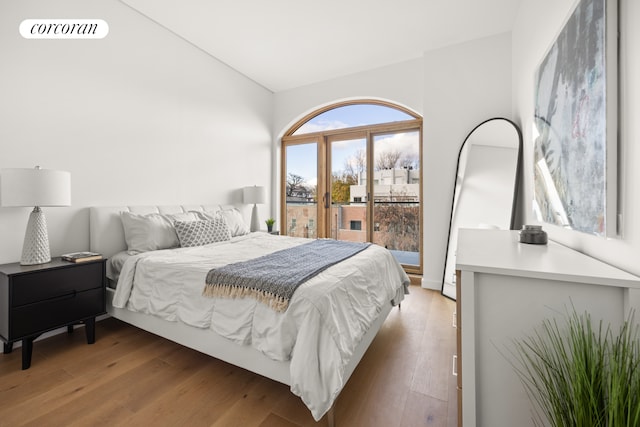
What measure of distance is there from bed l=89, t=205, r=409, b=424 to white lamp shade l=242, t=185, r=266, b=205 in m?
1.12

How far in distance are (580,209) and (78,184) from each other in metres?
3.48

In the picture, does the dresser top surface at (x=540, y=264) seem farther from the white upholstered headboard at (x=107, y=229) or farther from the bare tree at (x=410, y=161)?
the white upholstered headboard at (x=107, y=229)

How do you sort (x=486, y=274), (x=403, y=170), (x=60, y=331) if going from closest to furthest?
(x=486, y=274) → (x=60, y=331) → (x=403, y=170)

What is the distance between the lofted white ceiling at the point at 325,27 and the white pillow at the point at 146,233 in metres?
2.10

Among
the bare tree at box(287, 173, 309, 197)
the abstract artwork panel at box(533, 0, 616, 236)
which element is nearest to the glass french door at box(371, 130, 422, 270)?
the bare tree at box(287, 173, 309, 197)

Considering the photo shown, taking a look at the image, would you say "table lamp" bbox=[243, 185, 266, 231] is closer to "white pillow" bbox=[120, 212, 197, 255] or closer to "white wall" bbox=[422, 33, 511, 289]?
"white pillow" bbox=[120, 212, 197, 255]

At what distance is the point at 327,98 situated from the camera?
444cm

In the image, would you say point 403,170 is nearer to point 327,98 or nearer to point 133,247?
point 327,98

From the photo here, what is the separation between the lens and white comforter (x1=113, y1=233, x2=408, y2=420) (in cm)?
133

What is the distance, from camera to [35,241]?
2.01 meters

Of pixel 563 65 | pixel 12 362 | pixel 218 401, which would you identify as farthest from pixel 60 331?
pixel 563 65

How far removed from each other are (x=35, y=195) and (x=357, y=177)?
3.62 metres

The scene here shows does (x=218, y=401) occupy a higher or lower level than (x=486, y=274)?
lower

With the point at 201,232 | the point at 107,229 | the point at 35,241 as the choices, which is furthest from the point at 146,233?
the point at 35,241
